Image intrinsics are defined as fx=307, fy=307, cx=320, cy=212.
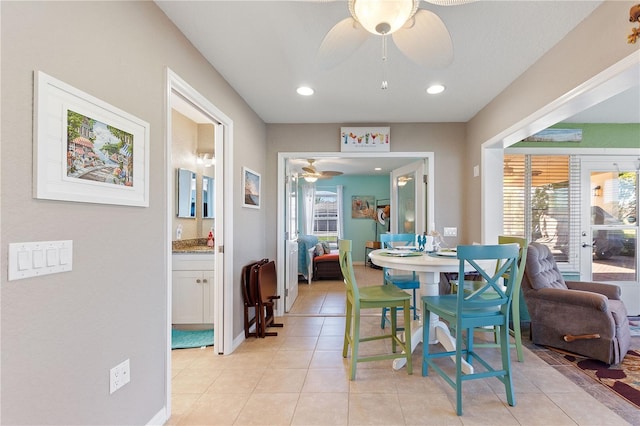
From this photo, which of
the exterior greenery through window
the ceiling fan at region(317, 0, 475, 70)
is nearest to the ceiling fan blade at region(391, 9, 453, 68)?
the ceiling fan at region(317, 0, 475, 70)

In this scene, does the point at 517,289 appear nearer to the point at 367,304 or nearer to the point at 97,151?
the point at 367,304

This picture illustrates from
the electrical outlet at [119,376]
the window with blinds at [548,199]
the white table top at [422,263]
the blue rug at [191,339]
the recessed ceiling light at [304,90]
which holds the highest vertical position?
the recessed ceiling light at [304,90]

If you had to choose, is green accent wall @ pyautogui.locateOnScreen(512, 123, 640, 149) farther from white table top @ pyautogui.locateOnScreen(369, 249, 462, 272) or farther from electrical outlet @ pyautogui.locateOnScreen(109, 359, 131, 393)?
electrical outlet @ pyautogui.locateOnScreen(109, 359, 131, 393)

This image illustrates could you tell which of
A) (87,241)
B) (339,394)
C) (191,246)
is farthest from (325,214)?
(87,241)

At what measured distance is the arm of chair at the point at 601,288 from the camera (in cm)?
293

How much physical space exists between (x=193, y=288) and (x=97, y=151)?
2.17 metres

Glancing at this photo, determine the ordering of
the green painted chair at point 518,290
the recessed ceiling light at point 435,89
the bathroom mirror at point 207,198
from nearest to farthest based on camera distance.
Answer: the green painted chair at point 518,290 → the recessed ceiling light at point 435,89 → the bathroom mirror at point 207,198

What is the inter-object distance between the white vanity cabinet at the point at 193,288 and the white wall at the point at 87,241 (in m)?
1.37

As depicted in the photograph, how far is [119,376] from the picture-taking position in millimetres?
1463

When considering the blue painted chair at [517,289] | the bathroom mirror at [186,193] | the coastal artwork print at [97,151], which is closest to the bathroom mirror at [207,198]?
the bathroom mirror at [186,193]

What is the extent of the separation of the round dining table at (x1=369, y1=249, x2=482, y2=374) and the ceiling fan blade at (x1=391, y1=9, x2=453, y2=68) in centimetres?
134

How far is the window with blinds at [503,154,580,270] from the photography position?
3.81 m

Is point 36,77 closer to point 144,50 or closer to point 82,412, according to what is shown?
point 144,50

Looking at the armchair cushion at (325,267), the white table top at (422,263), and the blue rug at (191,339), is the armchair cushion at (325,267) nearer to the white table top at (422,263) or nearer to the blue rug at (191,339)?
the blue rug at (191,339)
